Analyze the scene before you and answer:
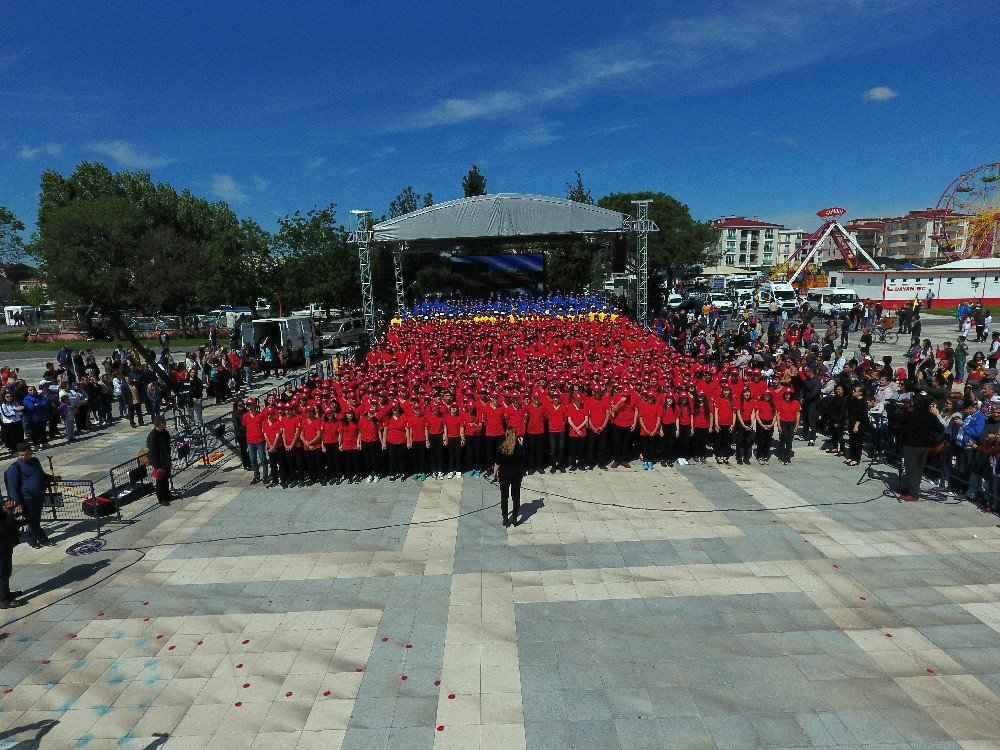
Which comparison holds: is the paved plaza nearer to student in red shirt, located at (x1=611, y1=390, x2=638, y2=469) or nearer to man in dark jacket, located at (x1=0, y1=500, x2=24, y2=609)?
man in dark jacket, located at (x1=0, y1=500, x2=24, y2=609)

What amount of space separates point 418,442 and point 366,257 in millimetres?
15587

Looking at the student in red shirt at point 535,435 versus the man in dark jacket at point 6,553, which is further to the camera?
the student in red shirt at point 535,435

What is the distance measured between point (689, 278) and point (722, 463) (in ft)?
184

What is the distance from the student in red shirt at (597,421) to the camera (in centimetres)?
1095

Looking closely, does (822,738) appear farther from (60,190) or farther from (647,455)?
(60,190)

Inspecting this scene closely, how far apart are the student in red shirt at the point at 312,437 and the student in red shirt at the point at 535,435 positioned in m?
3.81

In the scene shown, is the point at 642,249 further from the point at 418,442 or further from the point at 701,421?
the point at 418,442

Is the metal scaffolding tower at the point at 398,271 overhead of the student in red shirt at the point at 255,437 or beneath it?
overhead

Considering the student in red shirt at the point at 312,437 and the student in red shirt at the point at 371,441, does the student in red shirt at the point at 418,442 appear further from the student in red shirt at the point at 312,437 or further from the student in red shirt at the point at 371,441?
the student in red shirt at the point at 312,437

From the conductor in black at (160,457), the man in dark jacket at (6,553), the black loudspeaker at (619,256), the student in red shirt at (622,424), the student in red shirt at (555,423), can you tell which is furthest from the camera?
the black loudspeaker at (619,256)

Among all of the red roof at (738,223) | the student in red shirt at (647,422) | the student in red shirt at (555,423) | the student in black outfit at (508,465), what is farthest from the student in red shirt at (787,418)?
the red roof at (738,223)

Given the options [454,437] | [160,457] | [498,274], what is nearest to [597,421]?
[454,437]

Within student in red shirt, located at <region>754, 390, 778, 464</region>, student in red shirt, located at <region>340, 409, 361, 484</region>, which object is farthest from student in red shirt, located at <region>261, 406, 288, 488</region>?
student in red shirt, located at <region>754, 390, 778, 464</region>

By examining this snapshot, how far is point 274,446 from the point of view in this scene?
10633 mm
